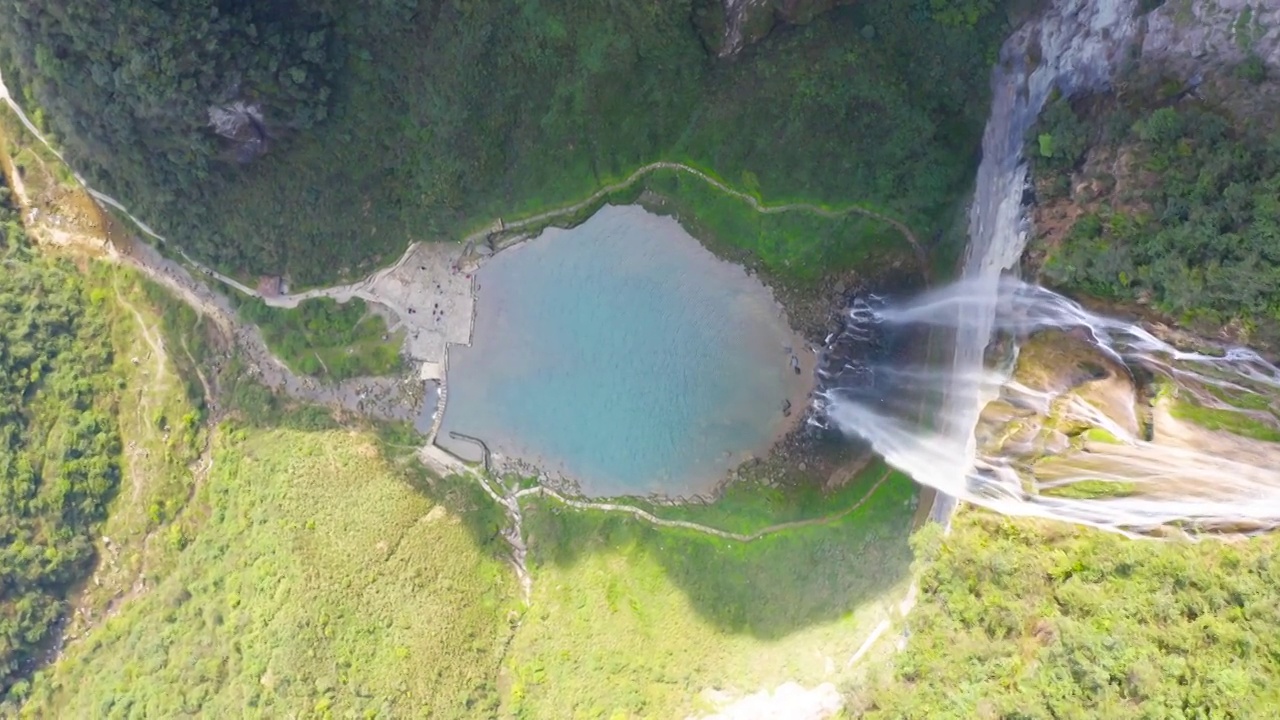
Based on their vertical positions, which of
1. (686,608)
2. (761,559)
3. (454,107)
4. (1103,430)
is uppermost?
(454,107)


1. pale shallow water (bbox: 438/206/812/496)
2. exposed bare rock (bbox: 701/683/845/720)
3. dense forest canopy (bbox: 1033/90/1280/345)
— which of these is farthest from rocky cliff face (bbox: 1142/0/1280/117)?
exposed bare rock (bbox: 701/683/845/720)

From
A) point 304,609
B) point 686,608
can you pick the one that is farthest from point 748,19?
point 304,609

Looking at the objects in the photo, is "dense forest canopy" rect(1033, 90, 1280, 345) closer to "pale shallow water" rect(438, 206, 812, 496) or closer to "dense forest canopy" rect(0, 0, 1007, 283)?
"dense forest canopy" rect(0, 0, 1007, 283)

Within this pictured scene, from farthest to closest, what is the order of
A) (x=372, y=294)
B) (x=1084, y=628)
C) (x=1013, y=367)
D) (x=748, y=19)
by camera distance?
1. (x=372, y=294)
2. (x=748, y=19)
3. (x=1013, y=367)
4. (x=1084, y=628)

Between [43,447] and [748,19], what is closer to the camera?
[748,19]

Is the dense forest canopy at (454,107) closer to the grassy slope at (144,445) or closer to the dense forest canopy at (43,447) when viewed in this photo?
the grassy slope at (144,445)

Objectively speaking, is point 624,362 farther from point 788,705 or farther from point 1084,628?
point 1084,628

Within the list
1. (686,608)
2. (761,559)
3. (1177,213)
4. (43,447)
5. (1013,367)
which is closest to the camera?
(1177,213)

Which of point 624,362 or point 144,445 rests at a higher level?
point 624,362
